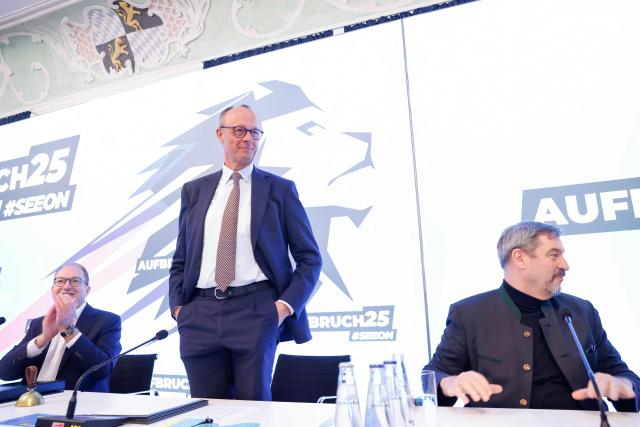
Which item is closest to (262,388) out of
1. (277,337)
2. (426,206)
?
(277,337)

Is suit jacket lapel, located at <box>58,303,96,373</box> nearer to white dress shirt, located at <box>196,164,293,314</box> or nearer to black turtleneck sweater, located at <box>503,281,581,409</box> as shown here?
white dress shirt, located at <box>196,164,293,314</box>

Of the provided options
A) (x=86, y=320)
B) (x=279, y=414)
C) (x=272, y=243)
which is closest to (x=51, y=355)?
(x=86, y=320)

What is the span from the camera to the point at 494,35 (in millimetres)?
2689

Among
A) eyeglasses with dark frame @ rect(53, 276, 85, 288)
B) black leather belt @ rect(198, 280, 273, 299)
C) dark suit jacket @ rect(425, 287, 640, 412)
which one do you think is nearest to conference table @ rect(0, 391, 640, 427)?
dark suit jacket @ rect(425, 287, 640, 412)

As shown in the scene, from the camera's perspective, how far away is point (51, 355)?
8.74ft

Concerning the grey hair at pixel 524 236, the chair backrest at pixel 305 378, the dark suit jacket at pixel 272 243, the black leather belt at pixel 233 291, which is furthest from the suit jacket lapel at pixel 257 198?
the grey hair at pixel 524 236

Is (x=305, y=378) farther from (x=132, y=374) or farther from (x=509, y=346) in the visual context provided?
(x=132, y=374)

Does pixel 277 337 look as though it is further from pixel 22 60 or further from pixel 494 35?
pixel 22 60

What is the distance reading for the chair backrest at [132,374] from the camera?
8.62ft

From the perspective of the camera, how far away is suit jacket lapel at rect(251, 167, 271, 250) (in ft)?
7.10

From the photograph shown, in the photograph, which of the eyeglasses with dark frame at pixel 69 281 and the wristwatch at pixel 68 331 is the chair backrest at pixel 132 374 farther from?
the eyeglasses with dark frame at pixel 69 281

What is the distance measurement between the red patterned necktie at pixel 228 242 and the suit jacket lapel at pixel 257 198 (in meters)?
0.07

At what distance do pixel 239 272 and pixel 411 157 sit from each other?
1.20 metres

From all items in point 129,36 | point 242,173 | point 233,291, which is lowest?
point 233,291
